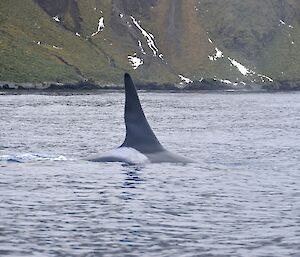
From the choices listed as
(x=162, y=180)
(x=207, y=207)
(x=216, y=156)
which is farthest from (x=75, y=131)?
(x=207, y=207)

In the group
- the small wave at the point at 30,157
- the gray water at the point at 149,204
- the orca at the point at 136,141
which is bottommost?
the gray water at the point at 149,204

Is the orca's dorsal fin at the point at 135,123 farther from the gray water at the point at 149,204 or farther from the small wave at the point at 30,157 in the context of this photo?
the small wave at the point at 30,157

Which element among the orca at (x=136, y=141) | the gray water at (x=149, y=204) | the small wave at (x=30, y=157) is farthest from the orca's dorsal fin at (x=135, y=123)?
the small wave at (x=30, y=157)

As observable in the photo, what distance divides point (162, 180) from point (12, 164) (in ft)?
35.2

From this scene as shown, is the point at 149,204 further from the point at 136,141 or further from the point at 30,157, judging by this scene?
the point at 30,157

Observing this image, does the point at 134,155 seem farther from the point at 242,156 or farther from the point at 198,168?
the point at 242,156

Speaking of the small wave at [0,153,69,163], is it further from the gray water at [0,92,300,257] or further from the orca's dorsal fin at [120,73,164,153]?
the orca's dorsal fin at [120,73,164,153]

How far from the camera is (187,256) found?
22.9 meters

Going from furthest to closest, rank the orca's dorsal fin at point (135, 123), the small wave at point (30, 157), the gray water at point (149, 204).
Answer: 1. the small wave at point (30, 157)
2. the orca's dorsal fin at point (135, 123)
3. the gray water at point (149, 204)

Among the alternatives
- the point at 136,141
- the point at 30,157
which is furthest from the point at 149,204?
Result: the point at 30,157

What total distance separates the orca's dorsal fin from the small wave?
6.96 m

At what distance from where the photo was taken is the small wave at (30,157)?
162 feet

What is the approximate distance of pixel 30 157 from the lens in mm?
50625

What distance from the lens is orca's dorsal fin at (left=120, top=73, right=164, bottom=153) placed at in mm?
44500
